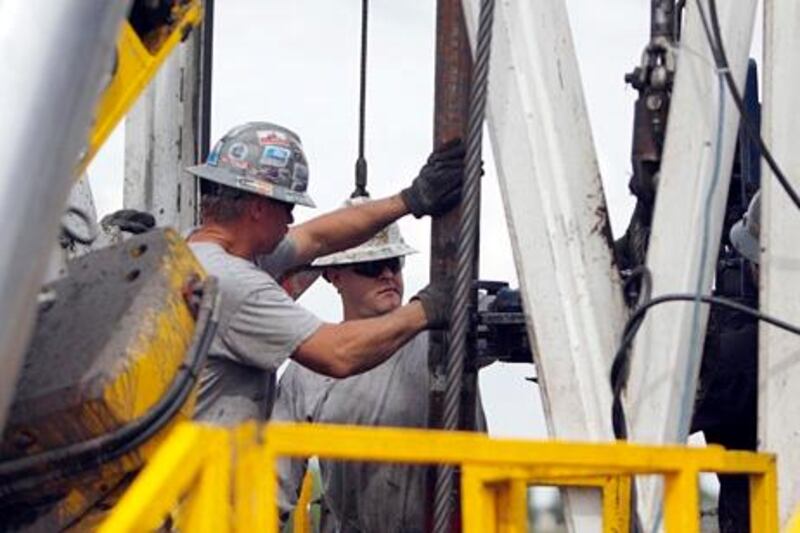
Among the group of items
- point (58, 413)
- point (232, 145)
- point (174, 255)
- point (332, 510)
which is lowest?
point (332, 510)

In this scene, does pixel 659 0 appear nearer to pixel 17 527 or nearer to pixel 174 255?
pixel 174 255

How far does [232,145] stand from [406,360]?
1174 mm

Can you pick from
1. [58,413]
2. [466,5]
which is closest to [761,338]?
[466,5]

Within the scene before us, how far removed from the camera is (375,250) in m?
7.21

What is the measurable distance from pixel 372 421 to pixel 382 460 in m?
3.73

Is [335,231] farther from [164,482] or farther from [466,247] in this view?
[164,482]

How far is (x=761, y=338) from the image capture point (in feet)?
16.6

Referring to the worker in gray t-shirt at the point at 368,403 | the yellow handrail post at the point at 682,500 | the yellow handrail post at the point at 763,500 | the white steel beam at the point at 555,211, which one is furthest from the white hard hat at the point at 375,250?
the yellow handrail post at the point at 682,500

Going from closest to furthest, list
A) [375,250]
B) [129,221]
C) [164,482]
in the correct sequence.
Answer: [164,482], [129,221], [375,250]

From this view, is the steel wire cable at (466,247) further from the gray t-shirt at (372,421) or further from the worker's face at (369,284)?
the worker's face at (369,284)

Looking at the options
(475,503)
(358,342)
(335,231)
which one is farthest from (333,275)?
(475,503)

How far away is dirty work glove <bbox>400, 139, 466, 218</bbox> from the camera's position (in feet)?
19.7

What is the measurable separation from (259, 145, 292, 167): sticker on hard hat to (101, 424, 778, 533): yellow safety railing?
234cm

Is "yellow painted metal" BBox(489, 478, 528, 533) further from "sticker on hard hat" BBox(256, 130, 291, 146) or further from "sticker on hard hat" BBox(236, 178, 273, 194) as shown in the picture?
"sticker on hard hat" BBox(256, 130, 291, 146)
